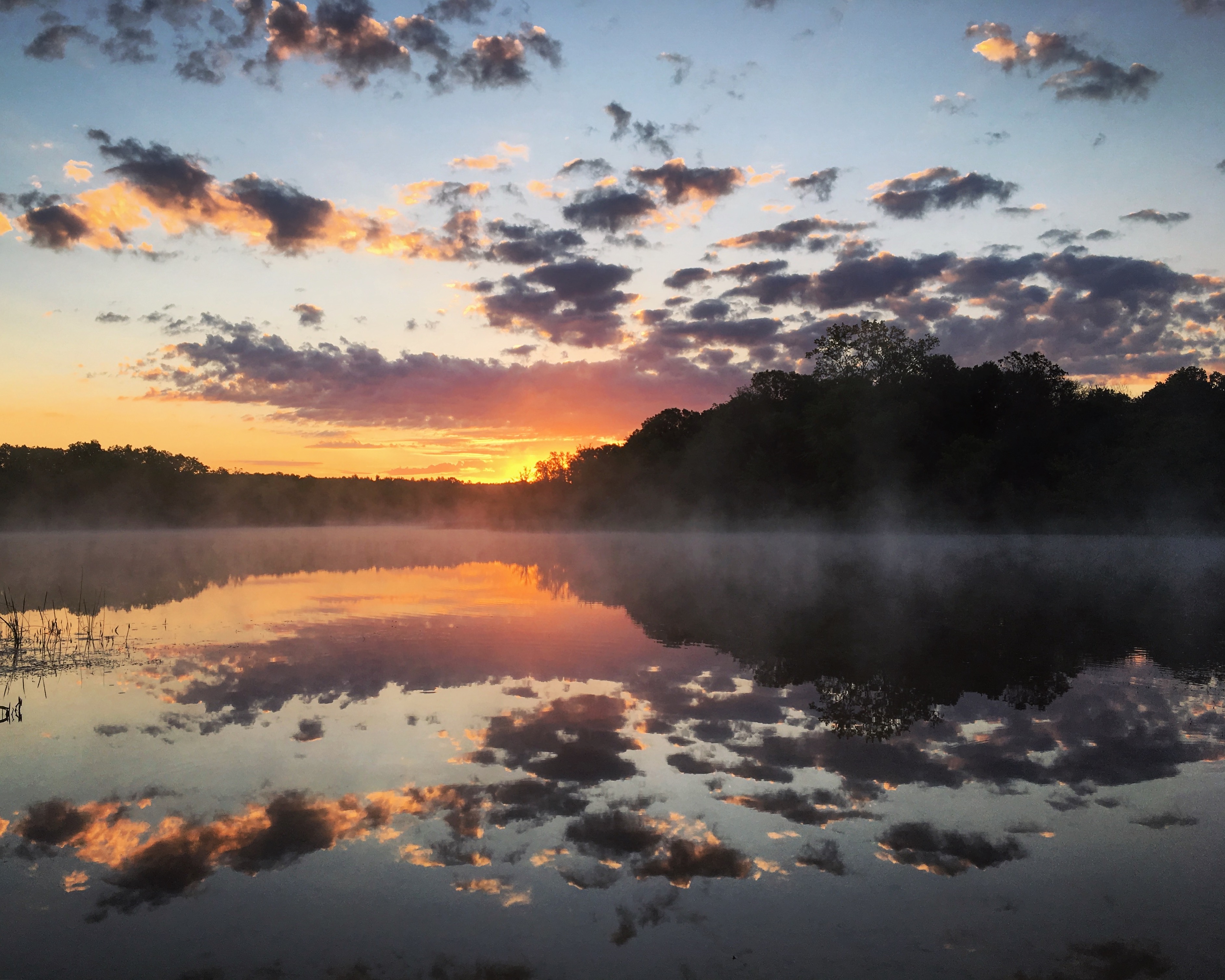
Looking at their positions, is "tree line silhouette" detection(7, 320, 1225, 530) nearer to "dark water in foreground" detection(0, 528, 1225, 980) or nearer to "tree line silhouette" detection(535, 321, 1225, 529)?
"tree line silhouette" detection(535, 321, 1225, 529)

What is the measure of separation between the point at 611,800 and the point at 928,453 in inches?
2764

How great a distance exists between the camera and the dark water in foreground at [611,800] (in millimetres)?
4895

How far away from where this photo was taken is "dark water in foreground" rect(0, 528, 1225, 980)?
16.1 feet

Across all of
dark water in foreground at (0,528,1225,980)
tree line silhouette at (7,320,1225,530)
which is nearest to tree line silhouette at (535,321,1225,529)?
tree line silhouette at (7,320,1225,530)

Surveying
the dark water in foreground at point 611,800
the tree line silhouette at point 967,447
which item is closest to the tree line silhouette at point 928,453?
the tree line silhouette at point 967,447

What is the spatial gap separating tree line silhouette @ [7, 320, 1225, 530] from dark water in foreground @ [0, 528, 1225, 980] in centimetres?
5355

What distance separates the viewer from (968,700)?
11344 millimetres

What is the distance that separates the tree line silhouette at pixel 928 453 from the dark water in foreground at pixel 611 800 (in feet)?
176

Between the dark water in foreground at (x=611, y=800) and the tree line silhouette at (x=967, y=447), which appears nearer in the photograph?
the dark water in foreground at (x=611, y=800)

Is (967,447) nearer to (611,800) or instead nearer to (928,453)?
(928,453)

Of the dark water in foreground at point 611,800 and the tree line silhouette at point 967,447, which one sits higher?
the tree line silhouette at point 967,447

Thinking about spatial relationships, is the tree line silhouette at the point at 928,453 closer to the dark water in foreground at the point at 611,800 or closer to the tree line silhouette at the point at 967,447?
the tree line silhouette at the point at 967,447

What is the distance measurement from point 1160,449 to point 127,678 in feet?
242

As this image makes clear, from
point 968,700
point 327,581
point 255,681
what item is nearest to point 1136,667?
point 968,700
